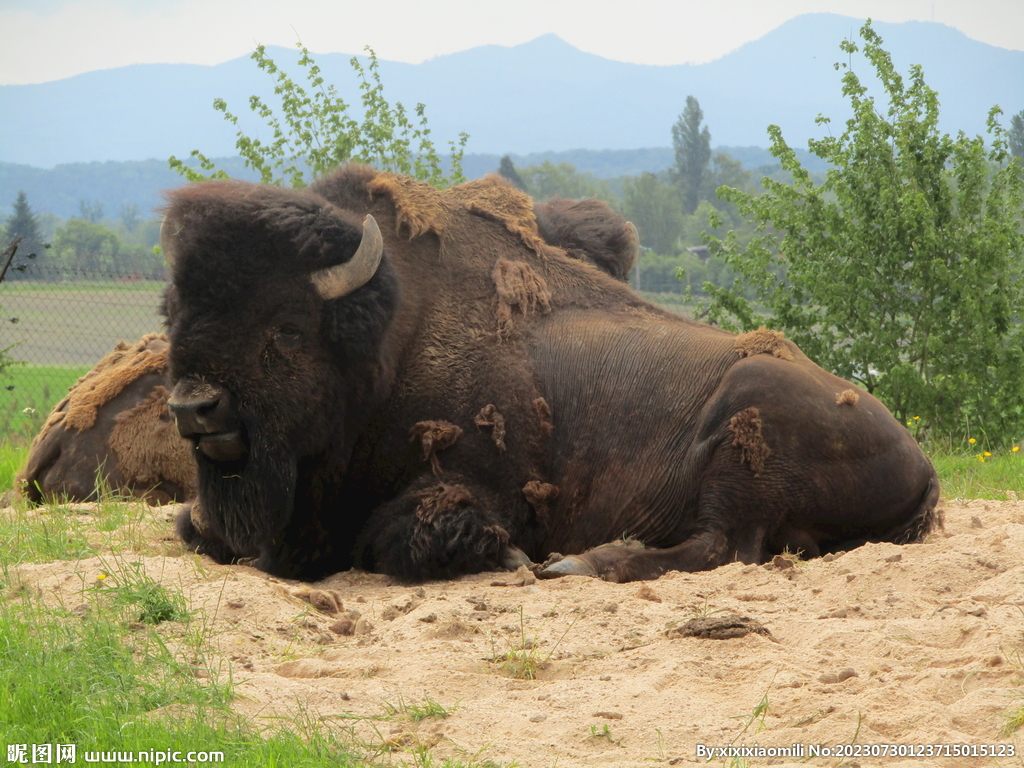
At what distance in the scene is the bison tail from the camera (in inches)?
211

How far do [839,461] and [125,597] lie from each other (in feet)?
11.3

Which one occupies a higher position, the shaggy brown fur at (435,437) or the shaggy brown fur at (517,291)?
the shaggy brown fur at (517,291)

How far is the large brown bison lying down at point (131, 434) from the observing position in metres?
6.70

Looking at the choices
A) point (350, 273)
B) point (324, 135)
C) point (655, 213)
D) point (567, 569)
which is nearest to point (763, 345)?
point (567, 569)

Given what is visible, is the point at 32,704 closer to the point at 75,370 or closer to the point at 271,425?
the point at 271,425

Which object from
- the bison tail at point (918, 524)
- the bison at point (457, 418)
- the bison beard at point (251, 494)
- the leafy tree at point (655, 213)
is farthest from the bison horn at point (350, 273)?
the leafy tree at point (655, 213)

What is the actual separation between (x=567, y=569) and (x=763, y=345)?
5.60 ft

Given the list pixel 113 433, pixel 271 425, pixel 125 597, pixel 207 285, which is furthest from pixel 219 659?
pixel 113 433

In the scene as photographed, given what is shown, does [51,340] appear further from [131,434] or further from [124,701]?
[124,701]

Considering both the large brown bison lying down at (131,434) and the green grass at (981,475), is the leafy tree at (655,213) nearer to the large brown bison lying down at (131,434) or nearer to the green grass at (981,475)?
the green grass at (981,475)

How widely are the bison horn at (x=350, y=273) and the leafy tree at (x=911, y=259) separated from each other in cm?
571

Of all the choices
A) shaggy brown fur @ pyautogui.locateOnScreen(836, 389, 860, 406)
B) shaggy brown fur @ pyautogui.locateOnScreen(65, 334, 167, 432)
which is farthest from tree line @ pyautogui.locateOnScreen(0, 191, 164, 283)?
shaggy brown fur @ pyautogui.locateOnScreen(836, 389, 860, 406)

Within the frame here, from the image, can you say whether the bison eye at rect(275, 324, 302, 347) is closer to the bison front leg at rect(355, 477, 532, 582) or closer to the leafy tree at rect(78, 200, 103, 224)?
the bison front leg at rect(355, 477, 532, 582)

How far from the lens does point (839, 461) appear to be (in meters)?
5.21
